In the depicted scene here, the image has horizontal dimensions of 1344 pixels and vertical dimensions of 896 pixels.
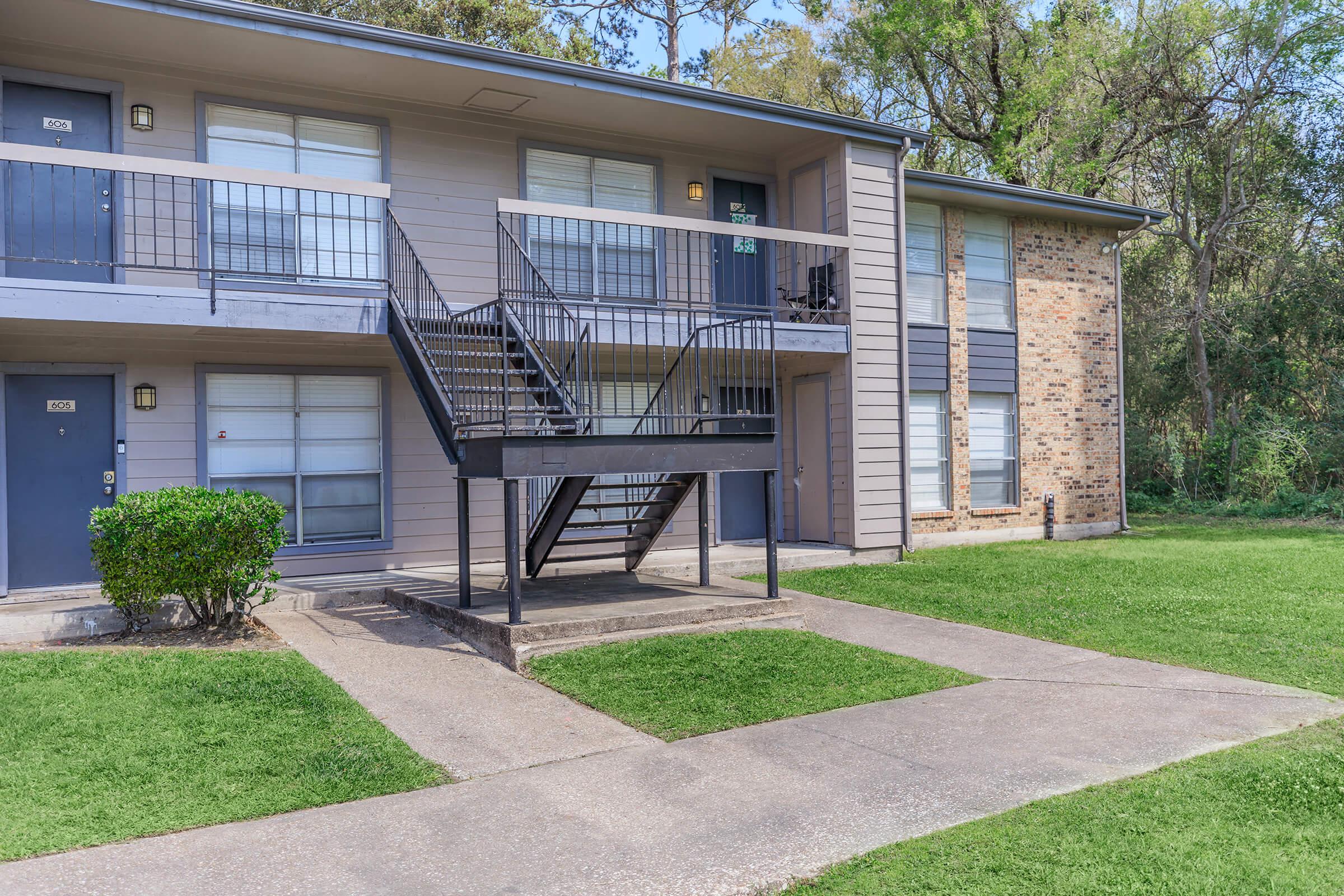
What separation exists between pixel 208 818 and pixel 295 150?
7.32m

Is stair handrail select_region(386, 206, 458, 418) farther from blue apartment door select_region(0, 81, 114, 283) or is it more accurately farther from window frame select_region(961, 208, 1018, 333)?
window frame select_region(961, 208, 1018, 333)

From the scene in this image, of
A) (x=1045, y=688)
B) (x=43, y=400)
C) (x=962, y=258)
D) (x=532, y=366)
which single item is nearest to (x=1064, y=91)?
(x=962, y=258)

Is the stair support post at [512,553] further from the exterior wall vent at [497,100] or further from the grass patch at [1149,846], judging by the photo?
the exterior wall vent at [497,100]

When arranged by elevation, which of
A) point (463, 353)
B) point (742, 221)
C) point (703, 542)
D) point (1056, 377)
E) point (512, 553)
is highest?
point (742, 221)

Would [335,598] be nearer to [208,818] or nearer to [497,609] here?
[497,609]

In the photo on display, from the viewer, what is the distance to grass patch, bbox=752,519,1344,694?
7.04m

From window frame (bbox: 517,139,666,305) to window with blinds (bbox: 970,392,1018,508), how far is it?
5143mm

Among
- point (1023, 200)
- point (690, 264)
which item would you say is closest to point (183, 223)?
point (690, 264)

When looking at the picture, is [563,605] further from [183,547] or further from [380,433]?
[380,433]

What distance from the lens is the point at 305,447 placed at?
9734mm

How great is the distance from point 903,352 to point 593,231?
13.4ft

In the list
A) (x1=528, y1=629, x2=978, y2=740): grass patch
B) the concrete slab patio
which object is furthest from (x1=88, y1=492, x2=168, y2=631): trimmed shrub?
(x1=528, y1=629, x2=978, y2=740): grass patch

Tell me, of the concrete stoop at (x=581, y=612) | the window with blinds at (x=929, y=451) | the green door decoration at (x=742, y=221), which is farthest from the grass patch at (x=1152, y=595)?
the green door decoration at (x=742, y=221)

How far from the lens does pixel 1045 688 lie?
616cm
